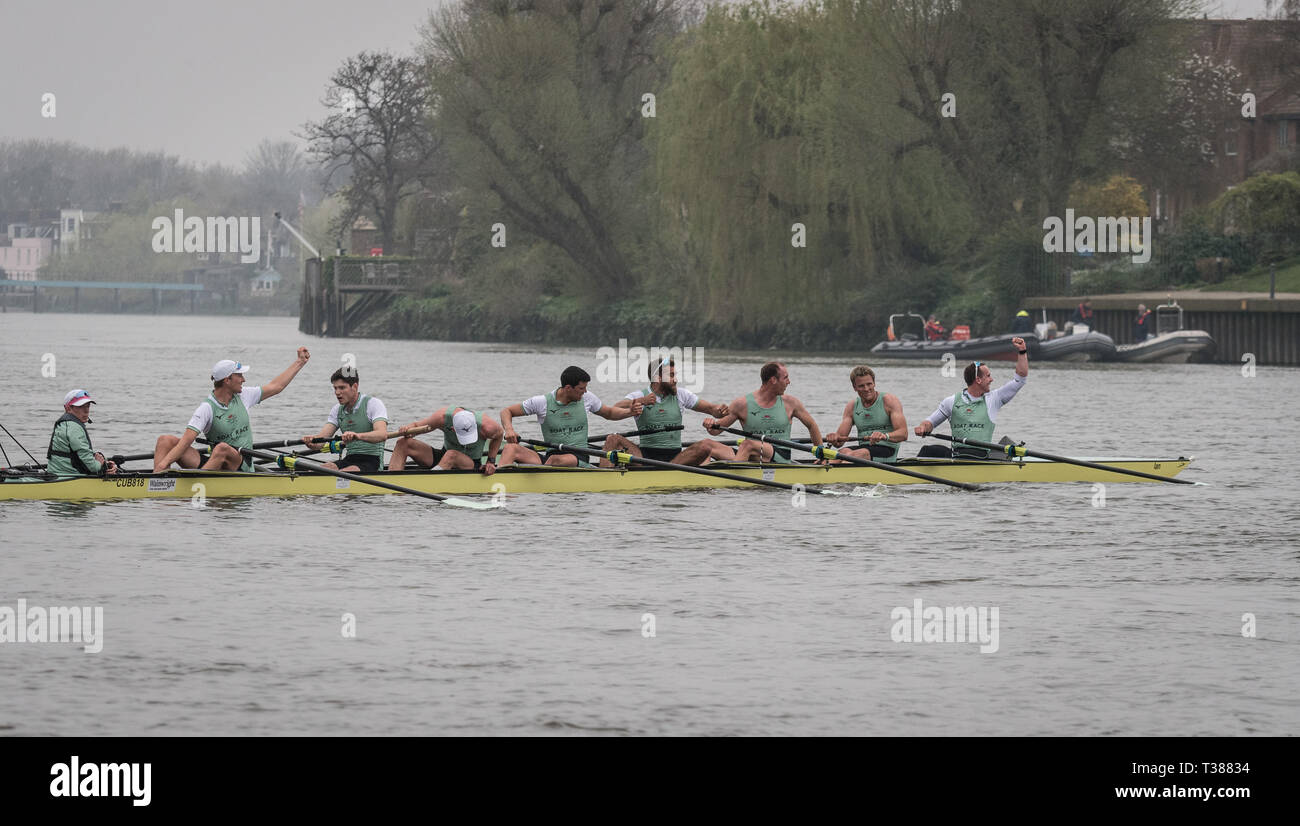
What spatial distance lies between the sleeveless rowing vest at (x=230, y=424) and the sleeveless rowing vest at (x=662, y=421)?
429 cm

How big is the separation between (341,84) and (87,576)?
7814cm

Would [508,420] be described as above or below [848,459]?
above

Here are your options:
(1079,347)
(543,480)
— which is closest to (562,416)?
(543,480)

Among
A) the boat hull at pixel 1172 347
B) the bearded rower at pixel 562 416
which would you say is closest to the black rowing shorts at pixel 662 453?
the bearded rower at pixel 562 416

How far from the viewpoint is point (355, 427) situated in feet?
63.9

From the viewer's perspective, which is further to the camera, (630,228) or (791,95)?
(630,228)

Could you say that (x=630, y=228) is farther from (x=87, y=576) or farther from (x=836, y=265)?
(x=87, y=576)

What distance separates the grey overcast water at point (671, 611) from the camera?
11.2m

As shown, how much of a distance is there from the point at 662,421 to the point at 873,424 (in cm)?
237

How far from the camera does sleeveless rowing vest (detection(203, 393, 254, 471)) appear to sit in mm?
18906

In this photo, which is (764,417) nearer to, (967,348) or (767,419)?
(767,419)

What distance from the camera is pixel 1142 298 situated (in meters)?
52.7
